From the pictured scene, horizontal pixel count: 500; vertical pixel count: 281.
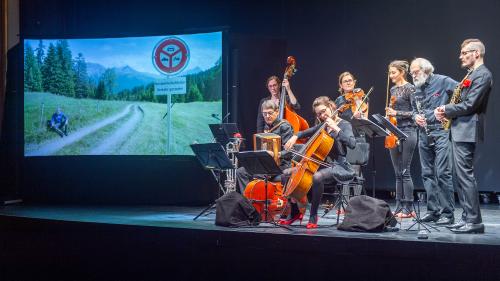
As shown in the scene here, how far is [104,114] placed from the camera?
8.98 meters

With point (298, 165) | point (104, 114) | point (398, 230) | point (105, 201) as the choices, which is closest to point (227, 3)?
point (104, 114)

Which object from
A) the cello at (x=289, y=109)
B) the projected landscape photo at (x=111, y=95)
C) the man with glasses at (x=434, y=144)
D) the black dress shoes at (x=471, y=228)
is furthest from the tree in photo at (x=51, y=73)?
the black dress shoes at (x=471, y=228)

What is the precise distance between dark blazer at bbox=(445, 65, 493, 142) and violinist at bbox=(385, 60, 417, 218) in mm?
1073

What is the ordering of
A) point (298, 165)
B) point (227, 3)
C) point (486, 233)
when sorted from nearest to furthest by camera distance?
point (486, 233) < point (298, 165) < point (227, 3)

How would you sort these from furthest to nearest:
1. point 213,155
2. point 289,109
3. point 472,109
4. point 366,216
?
point 289,109
point 213,155
point 366,216
point 472,109

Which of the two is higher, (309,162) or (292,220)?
(309,162)

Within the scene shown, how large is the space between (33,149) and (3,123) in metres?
0.74

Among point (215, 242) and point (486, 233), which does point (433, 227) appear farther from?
point (215, 242)

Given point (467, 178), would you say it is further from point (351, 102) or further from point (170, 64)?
point (170, 64)

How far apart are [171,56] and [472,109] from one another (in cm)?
451

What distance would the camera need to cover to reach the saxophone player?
5527 mm

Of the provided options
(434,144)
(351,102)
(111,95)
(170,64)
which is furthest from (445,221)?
(111,95)

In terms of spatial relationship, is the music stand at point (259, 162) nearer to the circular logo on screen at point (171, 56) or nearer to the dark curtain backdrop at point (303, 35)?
the dark curtain backdrop at point (303, 35)

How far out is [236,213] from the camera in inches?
248
